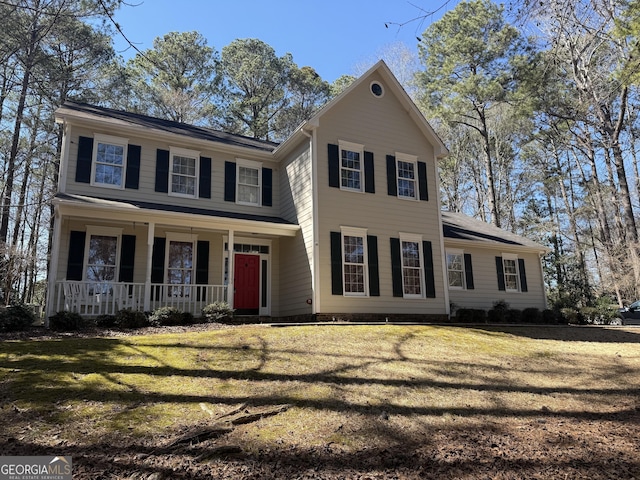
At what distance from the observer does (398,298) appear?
1362 centimetres

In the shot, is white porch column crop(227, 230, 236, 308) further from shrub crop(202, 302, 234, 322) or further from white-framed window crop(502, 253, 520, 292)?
white-framed window crop(502, 253, 520, 292)

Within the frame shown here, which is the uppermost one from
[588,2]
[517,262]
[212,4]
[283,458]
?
[588,2]

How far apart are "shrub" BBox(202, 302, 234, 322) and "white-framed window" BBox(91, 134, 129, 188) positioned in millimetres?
4755

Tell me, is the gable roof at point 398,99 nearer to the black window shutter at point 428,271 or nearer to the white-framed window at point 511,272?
the black window shutter at point 428,271

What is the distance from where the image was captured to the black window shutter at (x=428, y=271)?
14.2 metres

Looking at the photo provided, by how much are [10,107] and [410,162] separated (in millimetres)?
20919

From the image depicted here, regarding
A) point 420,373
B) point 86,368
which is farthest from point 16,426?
point 420,373

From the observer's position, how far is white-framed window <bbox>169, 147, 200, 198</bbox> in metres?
13.6

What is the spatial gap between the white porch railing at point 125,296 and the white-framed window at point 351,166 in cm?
514

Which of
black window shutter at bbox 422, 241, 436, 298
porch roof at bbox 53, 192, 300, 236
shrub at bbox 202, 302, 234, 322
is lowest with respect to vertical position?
shrub at bbox 202, 302, 234, 322

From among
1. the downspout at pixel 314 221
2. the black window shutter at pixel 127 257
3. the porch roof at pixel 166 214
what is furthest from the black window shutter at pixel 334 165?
the black window shutter at pixel 127 257

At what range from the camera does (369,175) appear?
14.1 metres

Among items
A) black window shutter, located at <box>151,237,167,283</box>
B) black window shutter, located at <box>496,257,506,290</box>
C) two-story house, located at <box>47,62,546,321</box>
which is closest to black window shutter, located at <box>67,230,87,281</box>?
two-story house, located at <box>47,62,546,321</box>

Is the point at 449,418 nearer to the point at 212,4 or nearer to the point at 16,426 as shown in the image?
the point at 16,426
